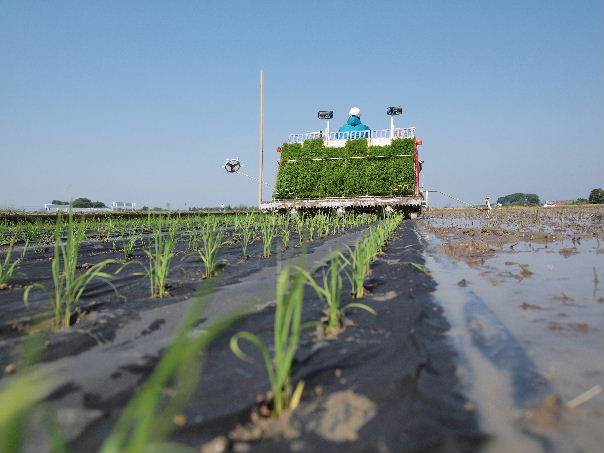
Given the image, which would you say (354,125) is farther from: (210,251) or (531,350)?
(531,350)

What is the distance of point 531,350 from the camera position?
191cm

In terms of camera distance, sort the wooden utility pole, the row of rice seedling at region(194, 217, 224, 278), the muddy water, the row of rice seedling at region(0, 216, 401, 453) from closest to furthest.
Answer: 1. the row of rice seedling at region(0, 216, 401, 453)
2. the muddy water
3. the row of rice seedling at region(194, 217, 224, 278)
4. the wooden utility pole

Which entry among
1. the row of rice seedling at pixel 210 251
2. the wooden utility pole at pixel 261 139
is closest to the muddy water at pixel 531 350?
the row of rice seedling at pixel 210 251

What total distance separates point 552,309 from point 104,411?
2.40 m

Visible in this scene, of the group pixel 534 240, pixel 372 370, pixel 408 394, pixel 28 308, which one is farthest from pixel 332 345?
pixel 534 240

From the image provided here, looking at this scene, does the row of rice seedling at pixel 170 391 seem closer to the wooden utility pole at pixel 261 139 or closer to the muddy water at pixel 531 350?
the muddy water at pixel 531 350

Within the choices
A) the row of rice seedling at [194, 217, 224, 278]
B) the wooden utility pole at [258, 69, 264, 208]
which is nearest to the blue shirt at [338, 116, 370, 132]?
the wooden utility pole at [258, 69, 264, 208]

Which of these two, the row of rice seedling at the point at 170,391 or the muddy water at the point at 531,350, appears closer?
the row of rice seedling at the point at 170,391

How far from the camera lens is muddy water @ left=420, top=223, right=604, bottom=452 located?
1235mm

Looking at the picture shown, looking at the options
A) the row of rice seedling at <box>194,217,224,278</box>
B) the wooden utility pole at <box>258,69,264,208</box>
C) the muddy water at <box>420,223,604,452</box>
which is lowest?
the muddy water at <box>420,223,604,452</box>

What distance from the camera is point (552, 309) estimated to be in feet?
8.63

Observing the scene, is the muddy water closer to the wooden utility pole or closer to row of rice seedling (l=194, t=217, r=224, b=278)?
row of rice seedling (l=194, t=217, r=224, b=278)

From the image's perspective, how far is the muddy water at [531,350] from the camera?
4.05ft

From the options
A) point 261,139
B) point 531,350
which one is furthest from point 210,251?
point 261,139
